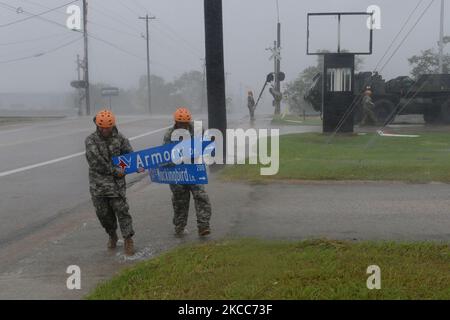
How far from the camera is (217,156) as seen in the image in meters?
12.9

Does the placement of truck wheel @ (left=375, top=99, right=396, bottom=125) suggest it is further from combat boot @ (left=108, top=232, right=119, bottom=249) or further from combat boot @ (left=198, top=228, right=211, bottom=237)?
combat boot @ (left=108, top=232, right=119, bottom=249)

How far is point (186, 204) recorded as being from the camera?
293 inches

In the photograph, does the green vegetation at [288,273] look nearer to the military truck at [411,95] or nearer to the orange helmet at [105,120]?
the orange helmet at [105,120]

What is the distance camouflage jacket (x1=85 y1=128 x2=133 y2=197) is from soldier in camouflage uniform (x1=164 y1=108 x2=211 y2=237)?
84cm

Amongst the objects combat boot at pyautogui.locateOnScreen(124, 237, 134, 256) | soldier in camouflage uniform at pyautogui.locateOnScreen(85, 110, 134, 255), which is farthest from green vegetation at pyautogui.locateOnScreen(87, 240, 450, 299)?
soldier in camouflage uniform at pyautogui.locateOnScreen(85, 110, 134, 255)

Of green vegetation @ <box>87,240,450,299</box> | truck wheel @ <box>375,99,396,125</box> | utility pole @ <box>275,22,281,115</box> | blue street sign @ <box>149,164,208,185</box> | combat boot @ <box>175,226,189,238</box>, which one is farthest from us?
utility pole @ <box>275,22,281,115</box>

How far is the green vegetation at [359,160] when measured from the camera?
11.2 metres

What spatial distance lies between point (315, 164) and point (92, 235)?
610 centimetres

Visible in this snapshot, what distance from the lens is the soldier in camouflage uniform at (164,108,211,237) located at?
7.21 meters

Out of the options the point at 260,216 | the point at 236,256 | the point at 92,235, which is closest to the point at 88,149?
the point at 92,235

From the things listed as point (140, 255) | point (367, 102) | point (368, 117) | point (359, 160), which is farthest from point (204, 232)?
point (368, 117)

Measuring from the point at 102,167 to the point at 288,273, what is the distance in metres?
2.50

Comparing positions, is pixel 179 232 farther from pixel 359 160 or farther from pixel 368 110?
pixel 368 110
